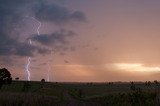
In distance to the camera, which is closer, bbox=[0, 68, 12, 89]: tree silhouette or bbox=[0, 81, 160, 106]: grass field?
bbox=[0, 81, 160, 106]: grass field

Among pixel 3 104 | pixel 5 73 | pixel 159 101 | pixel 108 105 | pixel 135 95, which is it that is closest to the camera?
pixel 159 101

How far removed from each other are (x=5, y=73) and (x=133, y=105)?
57.4 meters

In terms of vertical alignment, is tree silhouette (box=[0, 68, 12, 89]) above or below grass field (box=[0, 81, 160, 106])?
above

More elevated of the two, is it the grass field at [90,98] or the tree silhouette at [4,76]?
the tree silhouette at [4,76]

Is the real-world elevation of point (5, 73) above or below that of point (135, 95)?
above

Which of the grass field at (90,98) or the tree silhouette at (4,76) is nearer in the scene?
the grass field at (90,98)

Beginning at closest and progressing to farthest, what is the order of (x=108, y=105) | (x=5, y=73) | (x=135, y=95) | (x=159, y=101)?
(x=159, y=101) → (x=135, y=95) → (x=108, y=105) → (x=5, y=73)

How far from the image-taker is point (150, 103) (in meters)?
31.9

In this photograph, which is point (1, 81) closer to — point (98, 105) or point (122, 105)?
point (98, 105)

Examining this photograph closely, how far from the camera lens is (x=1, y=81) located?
288ft

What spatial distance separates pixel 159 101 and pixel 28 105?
12.8 metres

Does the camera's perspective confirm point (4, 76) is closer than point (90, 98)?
No

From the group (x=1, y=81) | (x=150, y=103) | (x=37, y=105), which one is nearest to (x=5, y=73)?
(x=1, y=81)

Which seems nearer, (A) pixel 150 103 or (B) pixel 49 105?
(A) pixel 150 103
